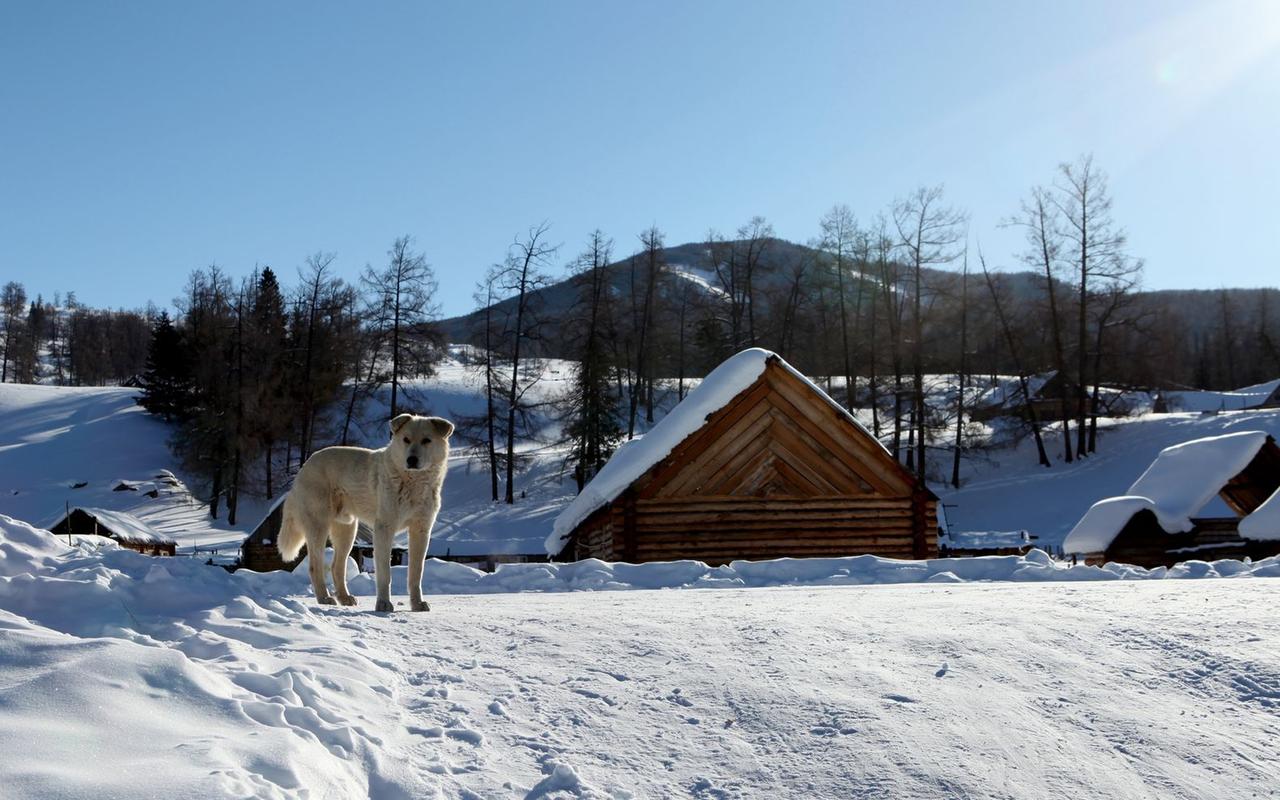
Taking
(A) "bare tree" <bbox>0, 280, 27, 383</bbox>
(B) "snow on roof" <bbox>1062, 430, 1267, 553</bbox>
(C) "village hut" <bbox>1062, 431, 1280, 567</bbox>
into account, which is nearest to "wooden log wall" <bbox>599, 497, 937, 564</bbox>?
(B) "snow on roof" <bbox>1062, 430, 1267, 553</bbox>

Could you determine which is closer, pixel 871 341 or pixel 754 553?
pixel 754 553

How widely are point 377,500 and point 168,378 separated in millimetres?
59099

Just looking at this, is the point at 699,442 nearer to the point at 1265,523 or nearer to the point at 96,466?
the point at 1265,523

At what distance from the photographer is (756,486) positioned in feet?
64.4

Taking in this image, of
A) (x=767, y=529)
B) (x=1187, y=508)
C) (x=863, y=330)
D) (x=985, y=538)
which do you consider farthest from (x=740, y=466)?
(x=863, y=330)

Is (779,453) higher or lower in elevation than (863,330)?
lower

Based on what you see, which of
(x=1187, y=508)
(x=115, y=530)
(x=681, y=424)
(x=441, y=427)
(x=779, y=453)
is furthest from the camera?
(x=115, y=530)

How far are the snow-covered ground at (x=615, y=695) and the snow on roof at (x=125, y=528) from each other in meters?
26.5

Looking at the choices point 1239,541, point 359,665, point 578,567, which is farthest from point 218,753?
point 1239,541

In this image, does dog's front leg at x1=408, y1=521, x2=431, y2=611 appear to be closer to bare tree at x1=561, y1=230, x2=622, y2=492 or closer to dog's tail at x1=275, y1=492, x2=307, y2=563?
dog's tail at x1=275, y1=492, x2=307, y2=563

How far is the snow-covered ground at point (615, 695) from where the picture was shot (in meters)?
3.71

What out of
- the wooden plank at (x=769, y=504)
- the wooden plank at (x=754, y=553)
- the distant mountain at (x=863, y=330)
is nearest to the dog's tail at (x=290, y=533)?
the wooden plank at (x=769, y=504)

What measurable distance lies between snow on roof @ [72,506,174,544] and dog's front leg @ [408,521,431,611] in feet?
87.5

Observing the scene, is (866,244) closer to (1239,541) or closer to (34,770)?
(1239,541)
